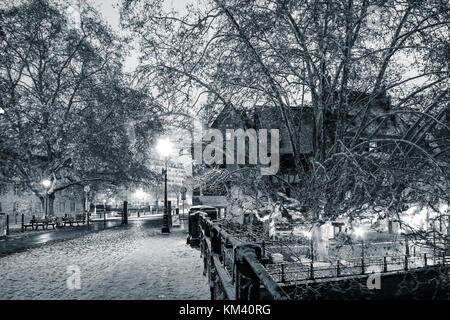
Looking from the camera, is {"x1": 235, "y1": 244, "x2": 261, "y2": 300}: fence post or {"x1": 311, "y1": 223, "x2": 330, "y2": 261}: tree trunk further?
{"x1": 311, "y1": 223, "x2": 330, "y2": 261}: tree trunk

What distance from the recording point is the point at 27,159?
26.4 metres

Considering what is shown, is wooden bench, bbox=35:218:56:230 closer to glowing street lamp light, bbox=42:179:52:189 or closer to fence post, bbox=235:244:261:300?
glowing street lamp light, bbox=42:179:52:189

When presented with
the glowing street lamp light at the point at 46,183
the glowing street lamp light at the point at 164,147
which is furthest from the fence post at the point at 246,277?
the glowing street lamp light at the point at 46,183

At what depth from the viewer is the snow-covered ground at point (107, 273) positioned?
6.96 meters

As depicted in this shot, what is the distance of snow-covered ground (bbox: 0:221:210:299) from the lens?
22.8 feet

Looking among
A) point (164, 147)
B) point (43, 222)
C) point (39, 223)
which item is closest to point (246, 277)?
point (164, 147)

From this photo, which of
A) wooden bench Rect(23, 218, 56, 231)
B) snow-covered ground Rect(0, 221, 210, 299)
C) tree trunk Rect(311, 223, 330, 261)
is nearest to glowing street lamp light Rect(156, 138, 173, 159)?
snow-covered ground Rect(0, 221, 210, 299)

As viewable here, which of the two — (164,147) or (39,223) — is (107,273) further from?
(39,223)

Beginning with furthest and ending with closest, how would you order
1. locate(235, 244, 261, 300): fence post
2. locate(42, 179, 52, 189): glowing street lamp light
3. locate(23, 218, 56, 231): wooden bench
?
locate(42, 179, 52, 189): glowing street lamp light → locate(23, 218, 56, 231): wooden bench → locate(235, 244, 261, 300): fence post

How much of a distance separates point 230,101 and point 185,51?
6.40 feet

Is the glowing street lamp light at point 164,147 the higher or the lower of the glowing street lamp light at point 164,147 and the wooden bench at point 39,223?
the higher

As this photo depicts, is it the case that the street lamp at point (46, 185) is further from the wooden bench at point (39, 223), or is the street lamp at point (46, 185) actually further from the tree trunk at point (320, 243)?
the tree trunk at point (320, 243)
